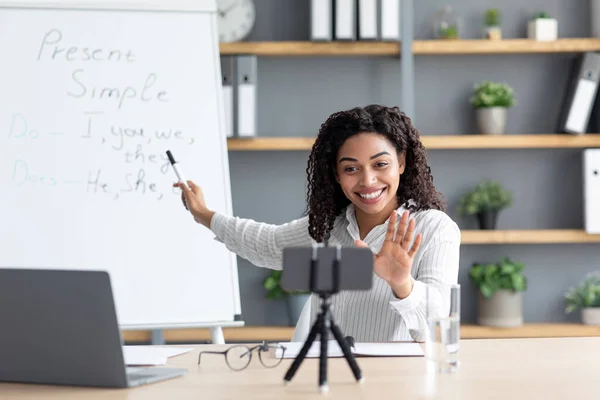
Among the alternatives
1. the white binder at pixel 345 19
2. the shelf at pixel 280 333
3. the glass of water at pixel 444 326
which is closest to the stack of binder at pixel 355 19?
the white binder at pixel 345 19

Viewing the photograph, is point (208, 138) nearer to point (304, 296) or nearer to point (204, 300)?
point (204, 300)

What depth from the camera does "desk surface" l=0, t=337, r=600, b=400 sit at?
103 centimetres

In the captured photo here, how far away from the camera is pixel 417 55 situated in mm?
3324

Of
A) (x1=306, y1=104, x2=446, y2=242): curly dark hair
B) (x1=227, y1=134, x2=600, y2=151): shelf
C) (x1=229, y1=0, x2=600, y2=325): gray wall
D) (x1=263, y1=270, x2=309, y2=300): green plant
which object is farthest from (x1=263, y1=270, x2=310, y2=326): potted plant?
(x1=306, y1=104, x2=446, y2=242): curly dark hair

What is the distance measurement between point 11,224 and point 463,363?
5.39ft

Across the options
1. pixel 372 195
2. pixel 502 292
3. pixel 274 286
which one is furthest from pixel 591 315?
A: pixel 372 195

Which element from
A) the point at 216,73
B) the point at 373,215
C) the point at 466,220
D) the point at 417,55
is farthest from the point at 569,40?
the point at 373,215

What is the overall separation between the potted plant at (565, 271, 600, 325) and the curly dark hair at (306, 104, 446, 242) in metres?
1.50

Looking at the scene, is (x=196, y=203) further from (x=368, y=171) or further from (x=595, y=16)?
(x=595, y=16)

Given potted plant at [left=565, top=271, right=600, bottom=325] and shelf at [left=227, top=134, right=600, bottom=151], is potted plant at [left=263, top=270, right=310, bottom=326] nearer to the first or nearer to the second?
shelf at [left=227, top=134, right=600, bottom=151]

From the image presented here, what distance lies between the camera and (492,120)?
3188 millimetres

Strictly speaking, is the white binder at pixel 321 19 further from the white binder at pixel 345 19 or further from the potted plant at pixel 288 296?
the potted plant at pixel 288 296

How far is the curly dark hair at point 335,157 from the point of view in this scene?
1782 millimetres

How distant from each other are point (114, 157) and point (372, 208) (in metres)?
1.04
